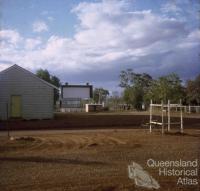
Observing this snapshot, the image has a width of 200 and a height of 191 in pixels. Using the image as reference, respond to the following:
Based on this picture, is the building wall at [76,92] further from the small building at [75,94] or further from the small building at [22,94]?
the small building at [22,94]

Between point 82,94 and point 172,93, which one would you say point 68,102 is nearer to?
point 82,94

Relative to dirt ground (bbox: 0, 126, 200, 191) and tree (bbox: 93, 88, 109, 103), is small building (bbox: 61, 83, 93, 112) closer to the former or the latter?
tree (bbox: 93, 88, 109, 103)

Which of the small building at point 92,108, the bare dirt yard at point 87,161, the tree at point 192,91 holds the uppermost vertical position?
the tree at point 192,91

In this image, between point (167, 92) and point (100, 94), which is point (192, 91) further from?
point (100, 94)

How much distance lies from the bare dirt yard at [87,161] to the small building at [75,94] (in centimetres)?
6053

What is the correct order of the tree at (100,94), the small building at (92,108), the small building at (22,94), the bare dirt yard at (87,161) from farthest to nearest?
the tree at (100,94)
the small building at (92,108)
the small building at (22,94)
the bare dirt yard at (87,161)

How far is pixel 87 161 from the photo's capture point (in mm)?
11586

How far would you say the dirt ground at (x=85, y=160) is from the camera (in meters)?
8.82

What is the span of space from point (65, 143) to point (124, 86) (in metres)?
56.7

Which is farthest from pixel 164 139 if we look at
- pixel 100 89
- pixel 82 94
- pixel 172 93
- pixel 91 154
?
pixel 100 89

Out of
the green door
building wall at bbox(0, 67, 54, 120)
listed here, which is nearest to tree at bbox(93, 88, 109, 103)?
building wall at bbox(0, 67, 54, 120)

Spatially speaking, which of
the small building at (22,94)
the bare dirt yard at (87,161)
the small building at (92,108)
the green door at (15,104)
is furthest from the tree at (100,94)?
the bare dirt yard at (87,161)

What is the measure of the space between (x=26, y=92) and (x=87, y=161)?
22107mm

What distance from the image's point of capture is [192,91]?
53.9m
